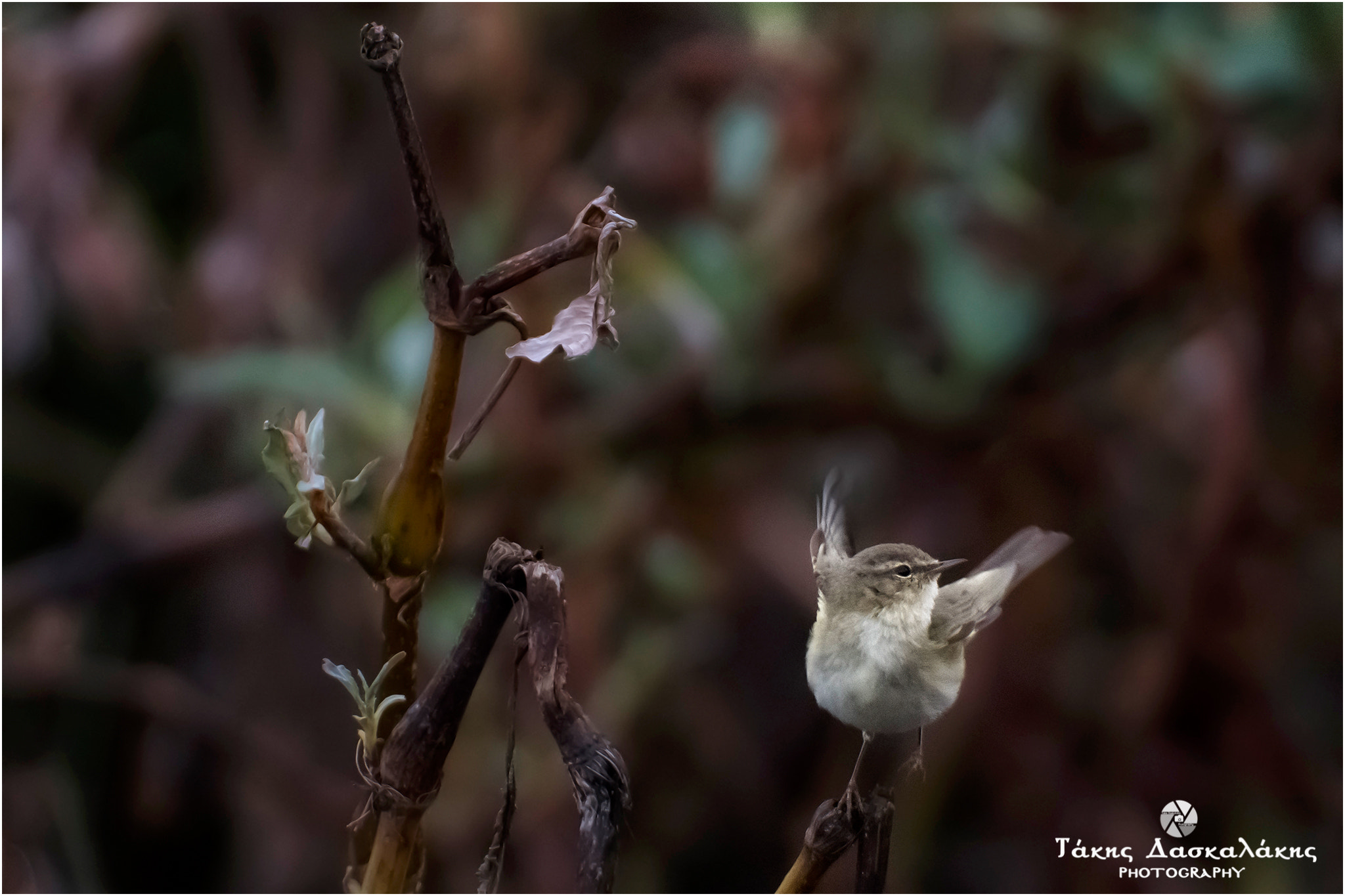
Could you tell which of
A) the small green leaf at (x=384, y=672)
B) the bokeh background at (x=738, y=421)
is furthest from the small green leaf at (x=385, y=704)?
the bokeh background at (x=738, y=421)

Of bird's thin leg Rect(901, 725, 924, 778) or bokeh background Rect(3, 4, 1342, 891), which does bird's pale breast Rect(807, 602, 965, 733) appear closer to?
bird's thin leg Rect(901, 725, 924, 778)

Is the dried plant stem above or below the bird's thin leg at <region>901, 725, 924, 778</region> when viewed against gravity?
above

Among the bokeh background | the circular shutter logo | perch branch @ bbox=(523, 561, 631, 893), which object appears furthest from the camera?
the bokeh background

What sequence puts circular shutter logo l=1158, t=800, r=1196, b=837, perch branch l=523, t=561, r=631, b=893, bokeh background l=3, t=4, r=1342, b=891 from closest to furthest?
perch branch l=523, t=561, r=631, b=893 → circular shutter logo l=1158, t=800, r=1196, b=837 → bokeh background l=3, t=4, r=1342, b=891

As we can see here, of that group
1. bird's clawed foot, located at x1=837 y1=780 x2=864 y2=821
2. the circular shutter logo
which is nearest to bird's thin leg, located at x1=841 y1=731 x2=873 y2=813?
bird's clawed foot, located at x1=837 y1=780 x2=864 y2=821

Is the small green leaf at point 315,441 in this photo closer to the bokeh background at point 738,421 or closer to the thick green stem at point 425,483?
the thick green stem at point 425,483

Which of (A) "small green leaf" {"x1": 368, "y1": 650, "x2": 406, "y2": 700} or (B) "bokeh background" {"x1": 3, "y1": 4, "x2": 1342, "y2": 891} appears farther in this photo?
(B) "bokeh background" {"x1": 3, "y1": 4, "x2": 1342, "y2": 891}

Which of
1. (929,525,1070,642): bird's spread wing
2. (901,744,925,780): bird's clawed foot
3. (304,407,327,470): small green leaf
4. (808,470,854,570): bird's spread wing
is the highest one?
(304,407,327,470): small green leaf
